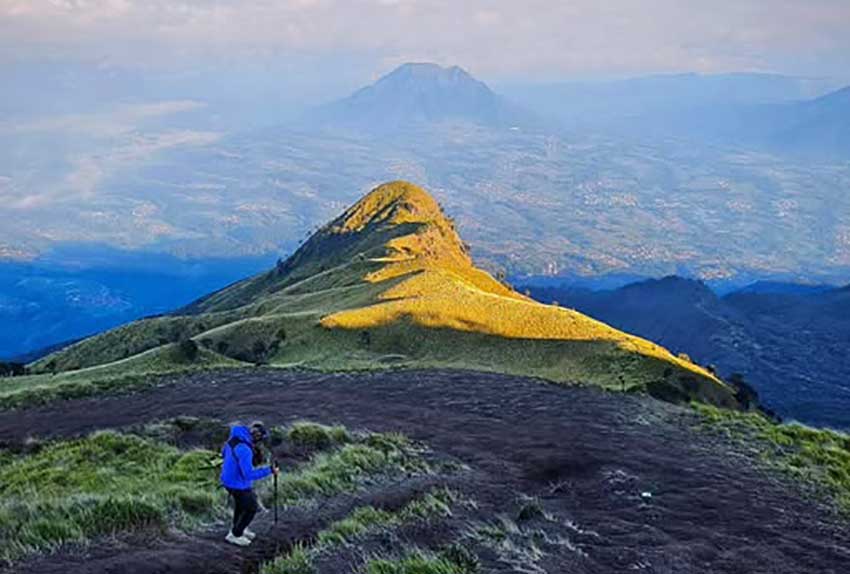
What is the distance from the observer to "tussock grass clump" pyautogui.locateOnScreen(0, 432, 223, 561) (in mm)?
14570

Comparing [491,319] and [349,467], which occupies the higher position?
[349,467]

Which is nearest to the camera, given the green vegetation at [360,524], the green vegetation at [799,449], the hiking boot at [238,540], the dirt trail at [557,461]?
the green vegetation at [360,524]

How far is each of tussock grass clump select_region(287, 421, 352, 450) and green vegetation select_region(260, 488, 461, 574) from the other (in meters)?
6.02

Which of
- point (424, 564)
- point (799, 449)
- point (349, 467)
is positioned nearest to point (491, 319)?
point (799, 449)

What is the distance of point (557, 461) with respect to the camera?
79.4ft

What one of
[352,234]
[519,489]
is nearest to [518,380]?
[519,489]

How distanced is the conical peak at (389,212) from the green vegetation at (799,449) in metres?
138

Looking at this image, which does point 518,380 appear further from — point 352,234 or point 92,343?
point 352,234

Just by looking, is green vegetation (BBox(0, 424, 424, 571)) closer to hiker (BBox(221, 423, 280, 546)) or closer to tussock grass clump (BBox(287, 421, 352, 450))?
tussock grass clump (BBox(287, 421, 352, 450))

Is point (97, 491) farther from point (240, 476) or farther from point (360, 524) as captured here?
point (360, 524)

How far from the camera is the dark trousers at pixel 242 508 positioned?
14602 millimetres

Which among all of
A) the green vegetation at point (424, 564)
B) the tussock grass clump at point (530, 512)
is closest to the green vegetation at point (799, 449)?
the tussock grass clump at point (530, 512)

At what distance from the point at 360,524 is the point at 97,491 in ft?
22.6

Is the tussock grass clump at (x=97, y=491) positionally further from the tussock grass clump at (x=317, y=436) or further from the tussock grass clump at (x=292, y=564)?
the tussock grass clump at (x=292, y=564)
